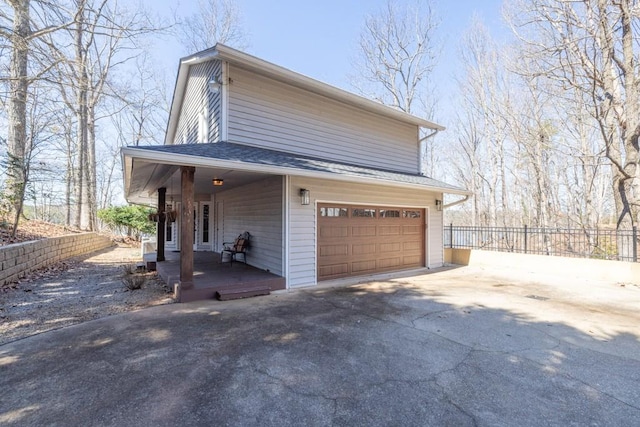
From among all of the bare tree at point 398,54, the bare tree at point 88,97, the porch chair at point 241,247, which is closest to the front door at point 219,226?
the porch chair at point 241,247

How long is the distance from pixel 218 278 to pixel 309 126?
14.3 ft

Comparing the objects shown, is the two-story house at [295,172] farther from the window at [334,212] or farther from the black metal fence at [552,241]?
the black metal fence at [552,241]

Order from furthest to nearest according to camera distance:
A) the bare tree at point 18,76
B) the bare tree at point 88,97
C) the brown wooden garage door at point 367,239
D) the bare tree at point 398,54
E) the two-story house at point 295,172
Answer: the bare tree at point 398,54 → the bare tree at point 88,97 → the bare tree at point 18,76 → the brown wooden garage door at point 367,239 → the two-story house at point 295,172

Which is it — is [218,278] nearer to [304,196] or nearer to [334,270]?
[304,196]

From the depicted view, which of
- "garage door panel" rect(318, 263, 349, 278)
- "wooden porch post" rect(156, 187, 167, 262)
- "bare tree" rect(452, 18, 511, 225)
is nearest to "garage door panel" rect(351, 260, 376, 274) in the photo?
"garage door panel" rect(318, 263, 349, 278)

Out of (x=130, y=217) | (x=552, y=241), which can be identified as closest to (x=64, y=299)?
(x=552, y=241)

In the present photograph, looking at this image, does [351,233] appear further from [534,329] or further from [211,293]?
[534,329]

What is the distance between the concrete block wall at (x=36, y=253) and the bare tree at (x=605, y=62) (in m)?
13.5

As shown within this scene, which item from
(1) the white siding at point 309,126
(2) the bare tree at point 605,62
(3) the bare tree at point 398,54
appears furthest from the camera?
(3) the bare tree at point 398,54

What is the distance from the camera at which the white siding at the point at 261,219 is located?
258 inches

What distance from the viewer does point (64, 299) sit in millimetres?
5441

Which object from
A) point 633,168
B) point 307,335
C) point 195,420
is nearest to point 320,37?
point 633,168

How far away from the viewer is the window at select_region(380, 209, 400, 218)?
8125mm

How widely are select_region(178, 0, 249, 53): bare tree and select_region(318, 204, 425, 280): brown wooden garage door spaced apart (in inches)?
576
